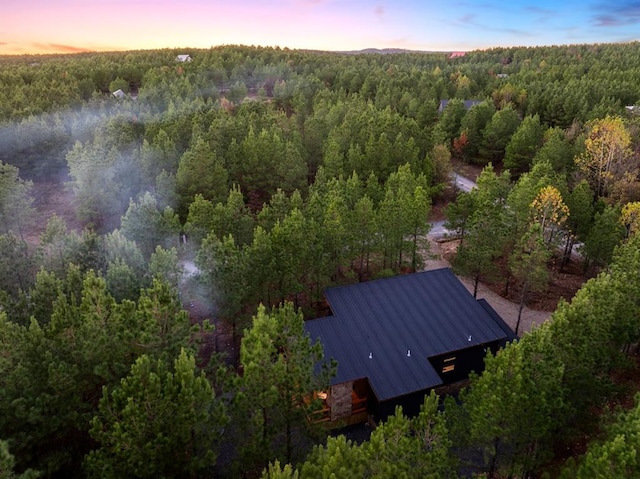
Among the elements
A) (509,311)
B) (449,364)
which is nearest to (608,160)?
(509,311)

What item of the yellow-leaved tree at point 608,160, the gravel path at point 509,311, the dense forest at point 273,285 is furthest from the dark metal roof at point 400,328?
the yellow-leaved tree at point 608,160

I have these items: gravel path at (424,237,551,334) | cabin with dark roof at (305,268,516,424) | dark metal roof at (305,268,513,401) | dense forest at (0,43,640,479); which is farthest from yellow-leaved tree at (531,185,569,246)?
dark metal roof at (305,268,513,401)

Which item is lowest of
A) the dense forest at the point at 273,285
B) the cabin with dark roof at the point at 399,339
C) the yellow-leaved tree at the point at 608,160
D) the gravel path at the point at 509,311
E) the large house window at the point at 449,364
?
the gravel path at the point at 509,311

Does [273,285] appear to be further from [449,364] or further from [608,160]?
[608,160]

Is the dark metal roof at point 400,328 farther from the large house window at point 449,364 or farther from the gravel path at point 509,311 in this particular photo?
the gravel path at point 509,311

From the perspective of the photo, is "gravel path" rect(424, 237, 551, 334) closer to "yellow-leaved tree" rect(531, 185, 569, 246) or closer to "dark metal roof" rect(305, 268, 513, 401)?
"yellow-leaved tree" rect(531, 185, 569, 246)

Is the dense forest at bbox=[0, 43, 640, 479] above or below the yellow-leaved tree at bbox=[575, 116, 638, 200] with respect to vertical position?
below
